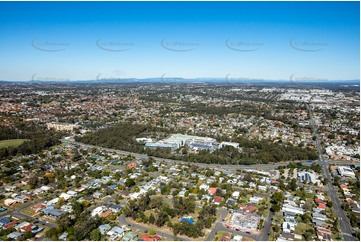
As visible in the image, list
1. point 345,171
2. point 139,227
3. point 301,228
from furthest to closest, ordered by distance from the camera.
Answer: point 345,171 → point 301,228 → point 139,227


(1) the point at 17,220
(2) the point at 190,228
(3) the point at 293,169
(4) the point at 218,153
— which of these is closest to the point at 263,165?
(3) the point at 293,169

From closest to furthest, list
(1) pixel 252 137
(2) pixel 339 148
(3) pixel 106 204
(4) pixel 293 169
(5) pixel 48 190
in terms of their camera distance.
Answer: (3) pixel 106 204
(5) pixel 48 190
(4) pixel 293 169
(2) pixel 339 148
(1) pixel 252 137

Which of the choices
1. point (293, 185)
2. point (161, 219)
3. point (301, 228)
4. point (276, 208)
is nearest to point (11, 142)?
point (161, 219)

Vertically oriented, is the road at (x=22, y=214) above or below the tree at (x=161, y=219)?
below

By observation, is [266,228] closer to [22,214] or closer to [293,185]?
[293,185]

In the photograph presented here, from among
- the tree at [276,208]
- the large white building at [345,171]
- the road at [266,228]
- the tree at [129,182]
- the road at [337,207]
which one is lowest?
the road at [337,207]

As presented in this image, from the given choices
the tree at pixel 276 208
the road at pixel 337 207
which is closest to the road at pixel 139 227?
the tree at pixel 276 208

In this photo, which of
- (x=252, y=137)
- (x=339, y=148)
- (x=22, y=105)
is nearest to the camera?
(x=339, y=148)

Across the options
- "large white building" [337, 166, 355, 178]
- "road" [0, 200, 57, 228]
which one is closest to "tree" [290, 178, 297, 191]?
"large white building" [337, 166, 355, 178]

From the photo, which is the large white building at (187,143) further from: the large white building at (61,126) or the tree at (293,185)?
the large white building at (61,126)

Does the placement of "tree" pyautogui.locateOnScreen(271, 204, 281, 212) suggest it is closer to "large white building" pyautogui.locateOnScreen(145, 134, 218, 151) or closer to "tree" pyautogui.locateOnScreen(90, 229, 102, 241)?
"tree" pyautogui.locateOnScreen(90, 229, 102, 241)

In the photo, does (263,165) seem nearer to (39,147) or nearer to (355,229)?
(355,229)
